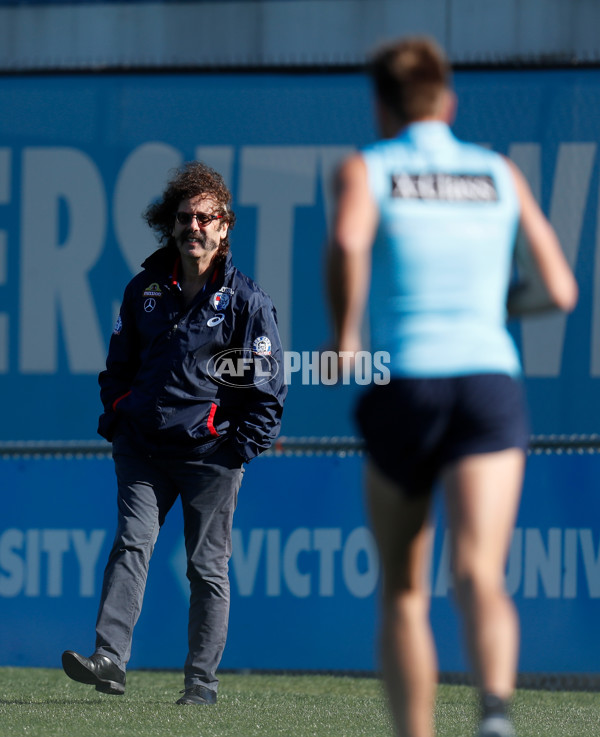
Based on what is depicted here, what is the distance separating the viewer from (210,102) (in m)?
6.35

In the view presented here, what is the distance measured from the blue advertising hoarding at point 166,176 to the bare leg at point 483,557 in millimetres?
3559

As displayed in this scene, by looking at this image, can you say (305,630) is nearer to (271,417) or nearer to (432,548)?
(432,548)

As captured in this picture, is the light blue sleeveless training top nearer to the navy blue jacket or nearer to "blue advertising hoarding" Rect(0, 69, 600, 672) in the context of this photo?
the navy blue jacket

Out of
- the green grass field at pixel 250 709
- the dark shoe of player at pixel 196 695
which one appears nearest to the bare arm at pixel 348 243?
the green grass field at pixel 250 709

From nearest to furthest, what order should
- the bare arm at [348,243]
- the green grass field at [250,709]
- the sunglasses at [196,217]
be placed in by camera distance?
1. the bare arm at [348,243]
2. the green grass field at [250,709]
3. the sunglasses at [196,217]

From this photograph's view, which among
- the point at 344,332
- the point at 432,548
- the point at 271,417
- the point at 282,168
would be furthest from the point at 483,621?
the point at 282,168

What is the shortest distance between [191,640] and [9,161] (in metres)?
2.74

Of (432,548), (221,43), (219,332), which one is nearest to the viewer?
(219,332)

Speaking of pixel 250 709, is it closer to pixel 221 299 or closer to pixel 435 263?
pixel 221 299

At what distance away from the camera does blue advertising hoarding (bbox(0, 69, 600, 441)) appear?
617 centimetres

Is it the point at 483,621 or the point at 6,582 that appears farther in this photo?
the point at 6,582

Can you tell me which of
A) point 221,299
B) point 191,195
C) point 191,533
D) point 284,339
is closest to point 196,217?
point 191,195

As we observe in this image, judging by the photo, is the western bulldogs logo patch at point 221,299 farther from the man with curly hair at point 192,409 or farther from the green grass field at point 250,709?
the green grass field at point 250,709

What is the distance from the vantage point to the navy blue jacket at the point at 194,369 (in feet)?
15.9
